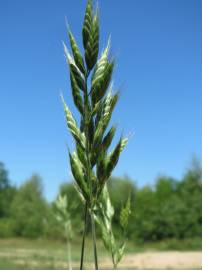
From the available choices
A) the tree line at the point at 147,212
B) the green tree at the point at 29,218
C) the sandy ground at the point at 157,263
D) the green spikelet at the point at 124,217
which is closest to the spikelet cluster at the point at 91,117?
the green spikelet at the point at 124,217

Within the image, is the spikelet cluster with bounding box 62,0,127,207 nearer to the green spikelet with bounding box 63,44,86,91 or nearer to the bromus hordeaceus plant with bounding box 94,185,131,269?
the green spikelet with bounding box 63,44,86,91

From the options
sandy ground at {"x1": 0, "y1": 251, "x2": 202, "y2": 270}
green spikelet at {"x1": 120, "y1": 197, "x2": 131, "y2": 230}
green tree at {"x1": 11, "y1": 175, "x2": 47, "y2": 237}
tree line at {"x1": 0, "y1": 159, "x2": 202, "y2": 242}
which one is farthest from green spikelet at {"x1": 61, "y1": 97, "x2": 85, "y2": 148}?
green tree at {"x1": 11, "y1": 175, "x2": 47, "y2": 237}

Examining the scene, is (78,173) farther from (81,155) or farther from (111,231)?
(111,231)

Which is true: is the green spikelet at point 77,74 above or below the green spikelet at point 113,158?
above

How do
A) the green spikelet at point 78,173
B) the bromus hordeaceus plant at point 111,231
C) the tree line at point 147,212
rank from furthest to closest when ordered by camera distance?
the tree line at point 147,212, the bromus hordeaceus plant at point 111,231, the green spikelet at point 78,173

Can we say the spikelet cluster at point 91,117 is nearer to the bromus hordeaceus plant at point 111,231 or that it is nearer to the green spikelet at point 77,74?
the green spikelet at point 77,74

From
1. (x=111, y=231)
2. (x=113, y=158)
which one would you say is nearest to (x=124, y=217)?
(x=111, y=231)
